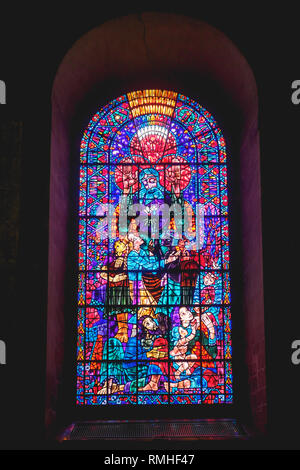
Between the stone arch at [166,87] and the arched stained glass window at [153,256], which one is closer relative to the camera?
the stone arch at [166,87]

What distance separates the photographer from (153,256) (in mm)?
9367

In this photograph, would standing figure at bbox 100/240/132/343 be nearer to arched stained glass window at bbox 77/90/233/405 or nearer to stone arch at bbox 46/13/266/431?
arched stained glass window at bbox 77/90/233/405

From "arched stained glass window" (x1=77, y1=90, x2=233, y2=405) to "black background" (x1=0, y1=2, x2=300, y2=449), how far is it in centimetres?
128

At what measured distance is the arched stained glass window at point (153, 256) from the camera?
29.3 ft
